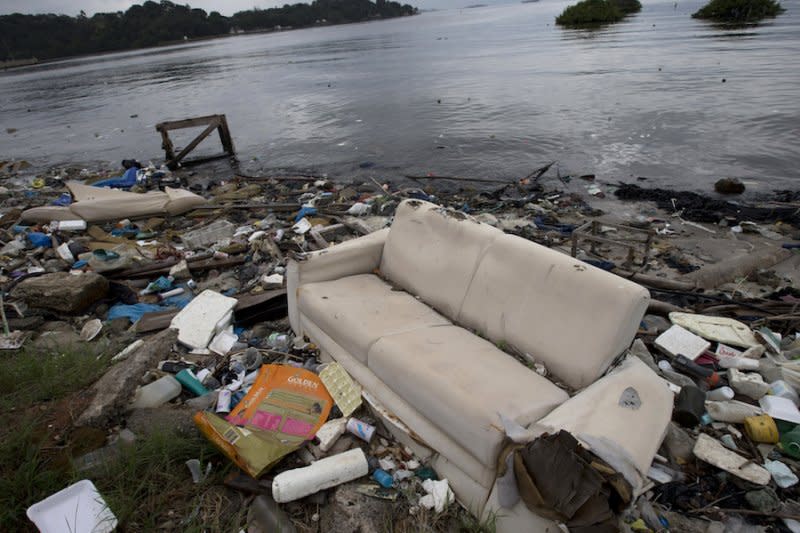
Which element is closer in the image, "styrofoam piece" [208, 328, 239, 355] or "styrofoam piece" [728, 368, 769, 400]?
"styrofoam piece" [728, 368, 769, 400]

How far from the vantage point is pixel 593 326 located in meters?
2.73

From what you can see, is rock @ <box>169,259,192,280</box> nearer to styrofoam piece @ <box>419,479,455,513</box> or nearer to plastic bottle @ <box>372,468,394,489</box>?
plastic bottle @ <box>372,468,394,489</box>

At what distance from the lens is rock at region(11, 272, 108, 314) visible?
15.4ft

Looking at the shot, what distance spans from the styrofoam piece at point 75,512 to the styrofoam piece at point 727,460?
3.28m

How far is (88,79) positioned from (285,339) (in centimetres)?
4500

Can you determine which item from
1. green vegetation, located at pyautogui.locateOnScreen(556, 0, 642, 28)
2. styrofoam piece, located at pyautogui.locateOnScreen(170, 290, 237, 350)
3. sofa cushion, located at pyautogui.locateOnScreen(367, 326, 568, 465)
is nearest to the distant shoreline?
green vegetation, located at pyautogui.locateOnScreen(556, 0, 642, 28)

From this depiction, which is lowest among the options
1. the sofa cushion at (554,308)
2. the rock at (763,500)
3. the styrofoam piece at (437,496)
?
the rock at (763,500)

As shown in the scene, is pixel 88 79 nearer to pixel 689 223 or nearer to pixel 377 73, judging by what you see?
pixel 377 73

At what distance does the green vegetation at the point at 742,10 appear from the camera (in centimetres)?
4028

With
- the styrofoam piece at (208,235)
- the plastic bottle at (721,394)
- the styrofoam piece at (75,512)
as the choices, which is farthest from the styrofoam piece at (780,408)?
the styrofoam piece at (208,235)

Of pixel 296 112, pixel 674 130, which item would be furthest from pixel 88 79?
pixel 674 130

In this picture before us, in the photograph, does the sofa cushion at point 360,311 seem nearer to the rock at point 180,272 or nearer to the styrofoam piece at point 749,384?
the styrofoam piece at point 749,384

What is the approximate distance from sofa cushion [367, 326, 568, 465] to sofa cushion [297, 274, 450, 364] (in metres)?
0.15

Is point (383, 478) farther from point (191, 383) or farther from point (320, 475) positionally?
point (191, 383)
